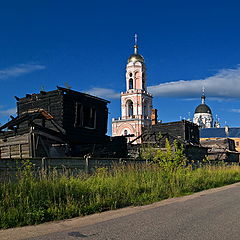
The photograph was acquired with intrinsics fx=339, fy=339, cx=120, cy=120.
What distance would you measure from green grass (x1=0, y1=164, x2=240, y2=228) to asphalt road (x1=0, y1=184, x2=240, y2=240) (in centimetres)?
47

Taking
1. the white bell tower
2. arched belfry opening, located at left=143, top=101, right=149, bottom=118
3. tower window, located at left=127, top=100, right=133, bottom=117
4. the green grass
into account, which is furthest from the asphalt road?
tower window, located at left=127, top=100, right=133, bottom=117

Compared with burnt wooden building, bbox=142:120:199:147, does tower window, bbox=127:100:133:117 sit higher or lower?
higher

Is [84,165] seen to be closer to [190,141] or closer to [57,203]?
[57,203]

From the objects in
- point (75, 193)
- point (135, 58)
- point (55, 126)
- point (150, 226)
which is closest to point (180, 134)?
point (55, 126)

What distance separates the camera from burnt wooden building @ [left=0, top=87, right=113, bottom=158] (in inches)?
829

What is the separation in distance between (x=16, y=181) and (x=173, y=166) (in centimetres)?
795

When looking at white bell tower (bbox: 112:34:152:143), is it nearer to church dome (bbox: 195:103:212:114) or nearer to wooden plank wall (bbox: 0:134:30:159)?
church dome (bbox: 195:103:212:114)

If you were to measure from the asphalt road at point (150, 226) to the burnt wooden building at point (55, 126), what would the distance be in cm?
1312

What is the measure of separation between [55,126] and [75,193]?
567 inches

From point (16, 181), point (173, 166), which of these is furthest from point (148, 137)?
point (16, 181)

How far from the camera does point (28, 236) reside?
6.24 meters

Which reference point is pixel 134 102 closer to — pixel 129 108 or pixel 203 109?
pixel 129 108

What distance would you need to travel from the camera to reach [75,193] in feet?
30.1

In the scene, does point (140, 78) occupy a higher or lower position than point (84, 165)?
higher
